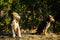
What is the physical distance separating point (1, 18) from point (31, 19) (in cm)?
166

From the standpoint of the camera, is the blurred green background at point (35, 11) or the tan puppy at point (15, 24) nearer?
the tan puppy at point (15, 24)

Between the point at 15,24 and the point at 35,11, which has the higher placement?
the point at 35,11

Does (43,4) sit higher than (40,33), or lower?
higher

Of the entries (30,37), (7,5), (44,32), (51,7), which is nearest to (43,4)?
(51,7)

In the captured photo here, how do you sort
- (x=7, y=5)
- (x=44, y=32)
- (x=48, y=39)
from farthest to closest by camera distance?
(x=7, y=5)
(x=44, y=32)
(x=48, y=39)

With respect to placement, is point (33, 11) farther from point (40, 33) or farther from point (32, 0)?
point (40, 33)

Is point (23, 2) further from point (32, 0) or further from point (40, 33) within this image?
point (40, 33)

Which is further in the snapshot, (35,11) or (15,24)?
(35,11)

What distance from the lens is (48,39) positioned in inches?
393

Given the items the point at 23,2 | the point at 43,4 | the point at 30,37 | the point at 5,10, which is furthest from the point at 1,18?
the point at 30,37

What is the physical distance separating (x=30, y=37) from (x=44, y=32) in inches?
40.1

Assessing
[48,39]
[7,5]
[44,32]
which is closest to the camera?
[48,39]

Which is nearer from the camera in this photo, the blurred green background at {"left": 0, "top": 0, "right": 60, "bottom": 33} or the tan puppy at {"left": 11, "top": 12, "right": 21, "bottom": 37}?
the tan puppy at {"left": 11, "top": 12, "right": 21, "bottom": 37}

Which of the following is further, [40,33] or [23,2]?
[23,2]
